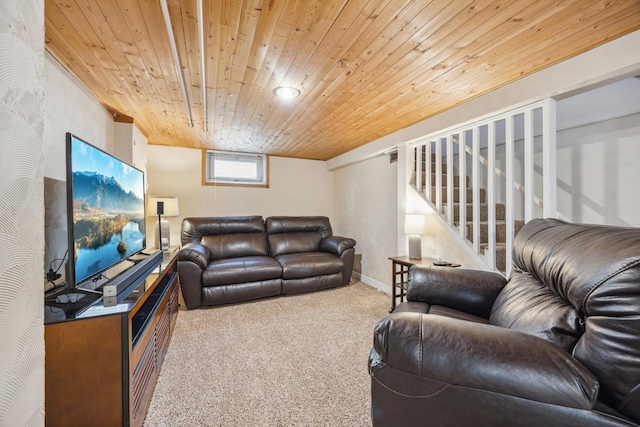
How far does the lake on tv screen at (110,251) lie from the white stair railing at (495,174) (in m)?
2.82

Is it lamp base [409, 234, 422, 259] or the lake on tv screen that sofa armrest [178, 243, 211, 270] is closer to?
the lake on tv screen

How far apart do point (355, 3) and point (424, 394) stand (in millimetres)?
1674

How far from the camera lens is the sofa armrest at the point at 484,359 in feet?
2.22

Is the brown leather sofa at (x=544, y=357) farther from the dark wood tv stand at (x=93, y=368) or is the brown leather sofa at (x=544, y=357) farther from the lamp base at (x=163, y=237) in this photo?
the lamp base at (x=163, y=237)

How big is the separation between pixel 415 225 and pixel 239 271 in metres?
2.10

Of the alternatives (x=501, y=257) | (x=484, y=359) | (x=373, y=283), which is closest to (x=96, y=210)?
(x=484, y=359)

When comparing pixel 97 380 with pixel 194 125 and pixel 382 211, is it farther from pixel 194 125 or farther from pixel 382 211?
pixel 382 211

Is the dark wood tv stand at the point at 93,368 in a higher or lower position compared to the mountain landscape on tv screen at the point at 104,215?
lower

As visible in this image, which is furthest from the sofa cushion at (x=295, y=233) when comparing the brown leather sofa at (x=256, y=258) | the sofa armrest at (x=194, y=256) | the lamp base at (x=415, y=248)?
the lamp base at (x=415, y=248)

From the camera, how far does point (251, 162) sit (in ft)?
15.3

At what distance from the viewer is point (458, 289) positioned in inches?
62.1

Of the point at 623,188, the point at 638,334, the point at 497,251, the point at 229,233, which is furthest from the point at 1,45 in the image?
the point at 623,188

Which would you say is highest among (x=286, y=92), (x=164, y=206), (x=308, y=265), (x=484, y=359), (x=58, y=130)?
(x=286, y=92)

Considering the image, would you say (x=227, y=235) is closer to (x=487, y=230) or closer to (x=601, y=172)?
(x=487, y=230)
